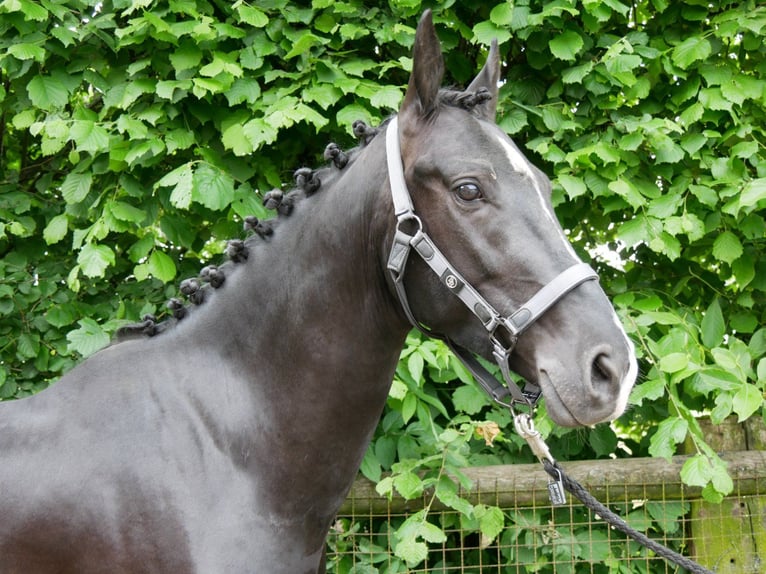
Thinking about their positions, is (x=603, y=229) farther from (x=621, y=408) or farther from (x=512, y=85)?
(x=621, y=408)

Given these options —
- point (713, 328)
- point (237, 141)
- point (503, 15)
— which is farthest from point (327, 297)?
point (713, 328)

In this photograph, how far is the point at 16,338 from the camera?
3855 mm

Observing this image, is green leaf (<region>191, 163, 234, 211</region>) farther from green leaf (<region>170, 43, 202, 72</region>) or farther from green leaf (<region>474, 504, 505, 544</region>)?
green leaf (<region>474, 504, 505, 544</region>)

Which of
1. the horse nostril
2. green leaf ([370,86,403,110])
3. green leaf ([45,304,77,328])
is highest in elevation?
green leaf ([370,86,403,110])

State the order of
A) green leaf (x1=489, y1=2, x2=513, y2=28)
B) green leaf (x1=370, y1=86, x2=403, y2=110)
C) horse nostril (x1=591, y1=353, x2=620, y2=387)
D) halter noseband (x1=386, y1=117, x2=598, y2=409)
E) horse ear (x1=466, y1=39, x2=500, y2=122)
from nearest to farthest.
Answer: horse nostril (x1=591, y1=353, x2=620, y2=387), halter noseband (x1=386, y1=117, x2=598, y2=409), horse ear (x1=466, y1=39, x2=500, y2=122), green leaf (x1=370, y1=86, x2=403, y2=110), green leaf (x1=489, y1=2, x2=513, y2=28)

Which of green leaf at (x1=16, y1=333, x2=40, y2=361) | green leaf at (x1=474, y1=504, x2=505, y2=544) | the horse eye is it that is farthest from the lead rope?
green leaf at (x1=16, y1=333, x2=40, y2=361)

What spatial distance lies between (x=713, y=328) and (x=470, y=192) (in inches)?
78.8

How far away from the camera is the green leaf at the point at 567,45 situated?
342 centimetres

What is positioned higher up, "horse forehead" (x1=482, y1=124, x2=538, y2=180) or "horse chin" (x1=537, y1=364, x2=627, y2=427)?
"horse forehead" (x1=482, y1=124, x2=538, y2=180)

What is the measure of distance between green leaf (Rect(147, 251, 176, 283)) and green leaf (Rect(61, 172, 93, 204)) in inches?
18.2

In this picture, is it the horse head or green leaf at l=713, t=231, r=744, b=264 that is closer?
the horse head

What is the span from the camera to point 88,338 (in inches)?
131

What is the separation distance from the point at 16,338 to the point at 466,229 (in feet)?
9.24

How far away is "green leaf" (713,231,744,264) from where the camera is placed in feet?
11.4
